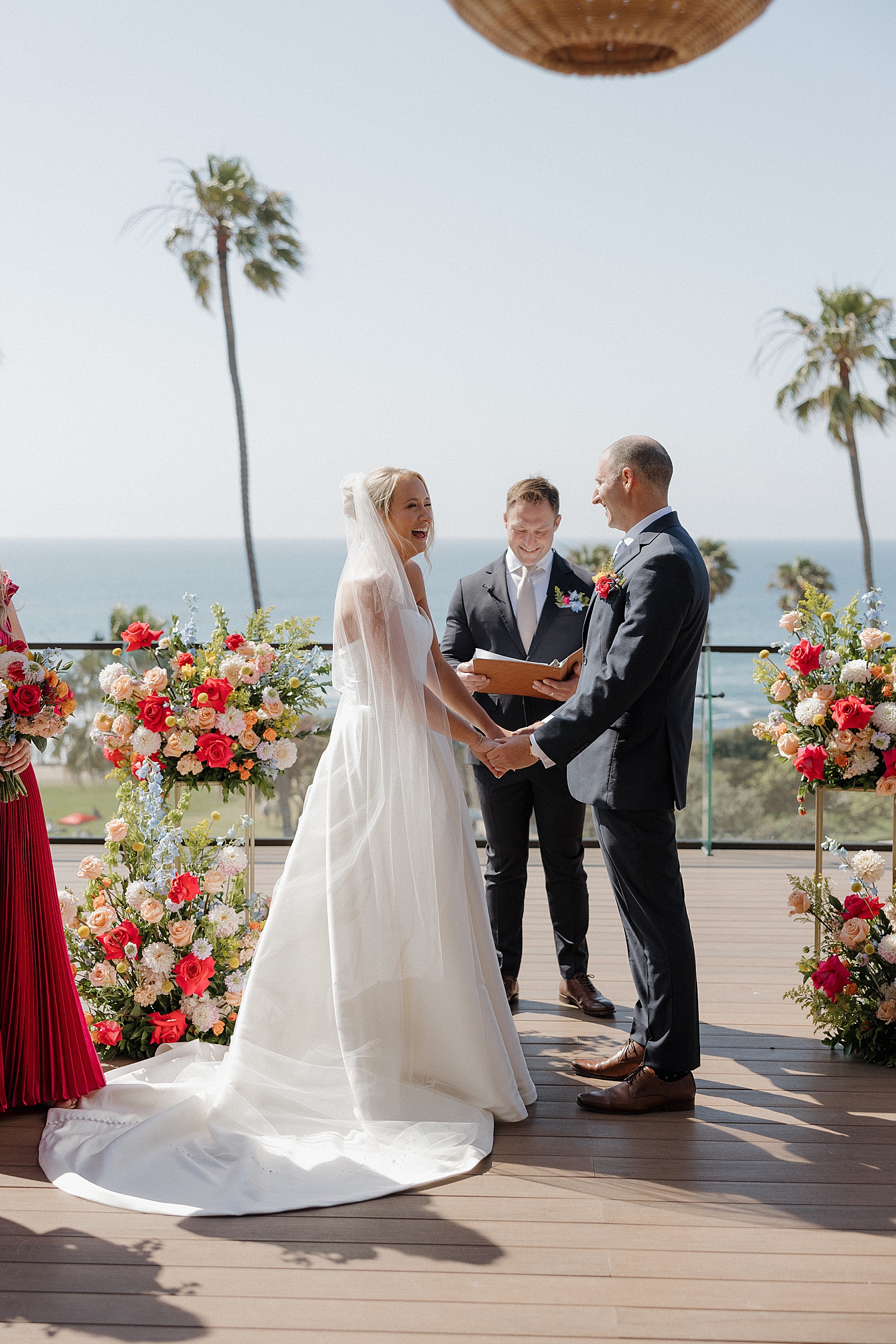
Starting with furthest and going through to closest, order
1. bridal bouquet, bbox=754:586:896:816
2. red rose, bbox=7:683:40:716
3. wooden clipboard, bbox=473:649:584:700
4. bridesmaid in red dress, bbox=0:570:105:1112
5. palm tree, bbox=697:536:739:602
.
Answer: palm tree, bbox=697:536:739:602 → wooden clipboard, bbox=473:649:584:700 → bridal bouquet, bbox=754:586:896:816 → bridesmaid in red dress, bbox=0:570:105:1112 → red rose, bbox=7:683:40:716

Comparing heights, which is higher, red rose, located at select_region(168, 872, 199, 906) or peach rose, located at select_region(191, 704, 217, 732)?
peach rose, located at select_region(191, 704, 217, 732)

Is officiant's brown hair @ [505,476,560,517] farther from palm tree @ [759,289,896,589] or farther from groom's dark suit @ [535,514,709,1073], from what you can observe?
palm tree @ [759,289,896,589]

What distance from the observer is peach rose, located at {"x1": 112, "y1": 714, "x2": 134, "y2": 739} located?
11.5ft

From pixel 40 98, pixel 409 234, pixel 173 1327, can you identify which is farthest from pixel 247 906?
pixel 409 234

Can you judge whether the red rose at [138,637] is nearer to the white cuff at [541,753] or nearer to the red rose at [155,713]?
the red rose at [155,713]

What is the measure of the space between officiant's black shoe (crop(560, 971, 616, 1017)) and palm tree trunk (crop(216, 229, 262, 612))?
17423mm

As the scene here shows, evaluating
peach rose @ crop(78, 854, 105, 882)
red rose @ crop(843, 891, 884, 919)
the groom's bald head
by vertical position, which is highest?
the groom's bald head

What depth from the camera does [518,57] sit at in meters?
1.86

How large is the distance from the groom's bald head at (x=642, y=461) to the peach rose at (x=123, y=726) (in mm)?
1676

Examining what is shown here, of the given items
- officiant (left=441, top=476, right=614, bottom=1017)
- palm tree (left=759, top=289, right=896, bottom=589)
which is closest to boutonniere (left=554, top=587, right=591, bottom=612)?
officiant (left=441, top=476, right=614, bottom=1017)

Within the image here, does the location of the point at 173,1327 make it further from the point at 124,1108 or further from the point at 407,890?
the point at 407,890

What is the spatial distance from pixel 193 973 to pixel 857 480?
21.5 m

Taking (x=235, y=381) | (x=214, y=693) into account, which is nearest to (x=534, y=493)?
(x=214, y=693)

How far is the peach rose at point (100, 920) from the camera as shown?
3410 mm
